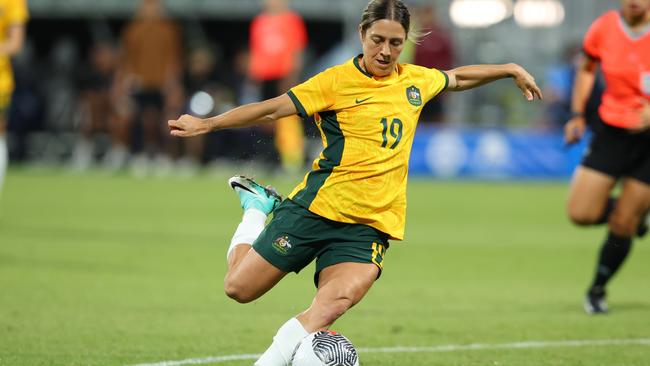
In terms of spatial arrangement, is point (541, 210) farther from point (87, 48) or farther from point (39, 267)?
point (87, 48)

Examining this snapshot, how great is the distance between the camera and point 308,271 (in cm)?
1095

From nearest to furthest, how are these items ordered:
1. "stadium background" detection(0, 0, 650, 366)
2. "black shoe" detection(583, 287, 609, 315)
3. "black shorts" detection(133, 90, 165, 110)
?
"stadium background" detection(0, 0, 650, 366) → "black shoe" detection(583, 287, 609, 315) → "black shorts" detection(133, 90, 165, 110)

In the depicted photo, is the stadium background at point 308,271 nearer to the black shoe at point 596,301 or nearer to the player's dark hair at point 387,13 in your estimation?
the black shoe at point 596,301

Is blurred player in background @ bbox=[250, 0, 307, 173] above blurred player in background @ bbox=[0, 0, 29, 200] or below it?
below

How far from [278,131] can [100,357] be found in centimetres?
1308

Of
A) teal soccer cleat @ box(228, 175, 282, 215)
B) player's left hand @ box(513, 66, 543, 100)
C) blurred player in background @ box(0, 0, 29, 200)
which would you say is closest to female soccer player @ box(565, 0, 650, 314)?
player's left hand @ box(513, 66, 543, 100)

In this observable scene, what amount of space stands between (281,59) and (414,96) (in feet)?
43.7

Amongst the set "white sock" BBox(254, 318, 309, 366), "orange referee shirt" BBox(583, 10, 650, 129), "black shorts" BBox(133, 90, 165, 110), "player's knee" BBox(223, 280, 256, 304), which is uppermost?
"orange referee shirt" BBox(583, 10, 650, 129)

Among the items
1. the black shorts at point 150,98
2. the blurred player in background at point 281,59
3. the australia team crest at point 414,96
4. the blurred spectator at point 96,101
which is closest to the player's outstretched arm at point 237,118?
the australia team crest at point 414,96

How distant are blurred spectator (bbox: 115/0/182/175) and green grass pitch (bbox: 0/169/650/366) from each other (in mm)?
4245

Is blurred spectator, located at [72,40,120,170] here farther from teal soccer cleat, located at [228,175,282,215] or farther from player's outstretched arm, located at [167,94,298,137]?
player's outstretched arm, located at [167,94,298,137]

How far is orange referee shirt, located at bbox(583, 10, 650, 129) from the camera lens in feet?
28.0

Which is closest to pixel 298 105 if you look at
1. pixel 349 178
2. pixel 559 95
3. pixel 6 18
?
pixel 349 178

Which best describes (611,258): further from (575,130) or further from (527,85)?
(527,85)
